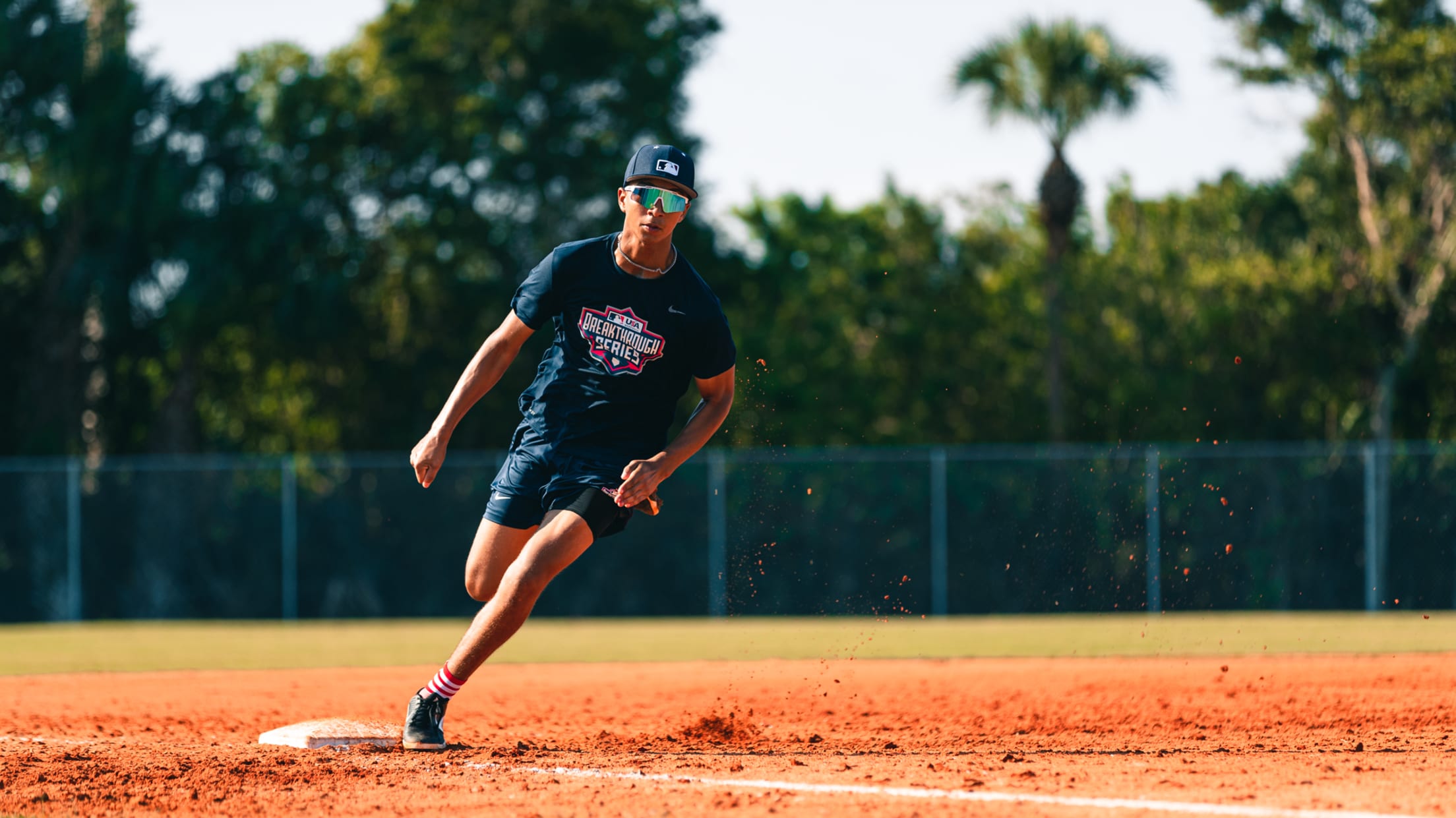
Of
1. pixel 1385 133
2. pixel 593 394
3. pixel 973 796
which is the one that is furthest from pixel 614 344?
pixel 1385 133

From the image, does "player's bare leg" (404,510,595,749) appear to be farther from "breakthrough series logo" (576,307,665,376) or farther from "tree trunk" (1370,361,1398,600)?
"tree trunk" (1370,361,1398,600)

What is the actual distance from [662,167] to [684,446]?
1.10 m

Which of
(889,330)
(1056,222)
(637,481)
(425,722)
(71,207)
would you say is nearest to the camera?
(637,481)

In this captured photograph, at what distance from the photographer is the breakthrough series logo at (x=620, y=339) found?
629 cm

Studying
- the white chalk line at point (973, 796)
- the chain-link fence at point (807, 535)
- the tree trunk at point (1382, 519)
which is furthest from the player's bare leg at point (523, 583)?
the tree trunk at point (1382, 519)

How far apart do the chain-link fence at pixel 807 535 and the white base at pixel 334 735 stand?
13.2m

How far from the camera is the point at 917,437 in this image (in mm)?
32375

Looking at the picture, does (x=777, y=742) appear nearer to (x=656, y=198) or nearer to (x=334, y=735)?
(x=334, y=735)

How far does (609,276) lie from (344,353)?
21828mm

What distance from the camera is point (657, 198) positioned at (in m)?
6.17

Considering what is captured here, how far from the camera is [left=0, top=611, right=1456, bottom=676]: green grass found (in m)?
13.8

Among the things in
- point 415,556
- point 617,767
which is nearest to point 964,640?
point 415,556

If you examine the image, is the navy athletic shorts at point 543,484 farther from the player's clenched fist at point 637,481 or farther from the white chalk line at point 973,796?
the white chalk line at point 973,796

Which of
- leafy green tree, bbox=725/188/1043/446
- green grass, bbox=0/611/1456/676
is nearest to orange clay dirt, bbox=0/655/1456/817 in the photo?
green grass, bbox=0/611/1456/676
